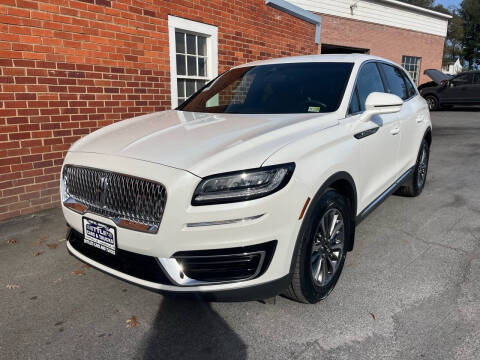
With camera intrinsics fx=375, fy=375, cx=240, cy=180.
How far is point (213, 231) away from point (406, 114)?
10.0 ft

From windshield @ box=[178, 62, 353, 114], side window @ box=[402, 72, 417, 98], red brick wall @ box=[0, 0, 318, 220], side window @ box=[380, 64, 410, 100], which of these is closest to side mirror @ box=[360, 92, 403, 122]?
windshield @ box=[178, 62, 353, 114]

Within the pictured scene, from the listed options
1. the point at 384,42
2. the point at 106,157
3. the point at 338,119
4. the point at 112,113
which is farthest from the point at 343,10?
the point at 106,157

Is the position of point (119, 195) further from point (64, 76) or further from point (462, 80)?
point (462, 80)

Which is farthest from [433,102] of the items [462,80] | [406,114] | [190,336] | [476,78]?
[190,336]

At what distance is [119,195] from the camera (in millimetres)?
2254

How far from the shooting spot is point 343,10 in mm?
15039

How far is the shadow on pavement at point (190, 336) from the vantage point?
2.19 meters

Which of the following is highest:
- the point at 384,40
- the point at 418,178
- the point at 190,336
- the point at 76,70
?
the point at 384,40

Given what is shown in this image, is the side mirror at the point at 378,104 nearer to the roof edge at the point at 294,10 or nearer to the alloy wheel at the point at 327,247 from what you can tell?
the alloy wheel at the point at 327,247

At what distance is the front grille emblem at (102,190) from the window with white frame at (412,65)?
1937cm

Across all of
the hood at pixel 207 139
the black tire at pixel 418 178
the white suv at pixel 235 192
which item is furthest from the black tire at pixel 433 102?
the hood at pixel 207 139

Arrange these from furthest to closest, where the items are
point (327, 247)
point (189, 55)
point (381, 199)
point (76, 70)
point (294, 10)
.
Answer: point (294, 10) → point (189, 55) → point (76, 70) → point (381, 199) → point (327, 247)

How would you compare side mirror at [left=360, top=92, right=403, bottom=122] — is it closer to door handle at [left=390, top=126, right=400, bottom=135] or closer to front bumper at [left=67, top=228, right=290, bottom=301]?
door handle at [left=390, top=126, right=400, bottom=135]

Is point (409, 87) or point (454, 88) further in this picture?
point (454, 88)
